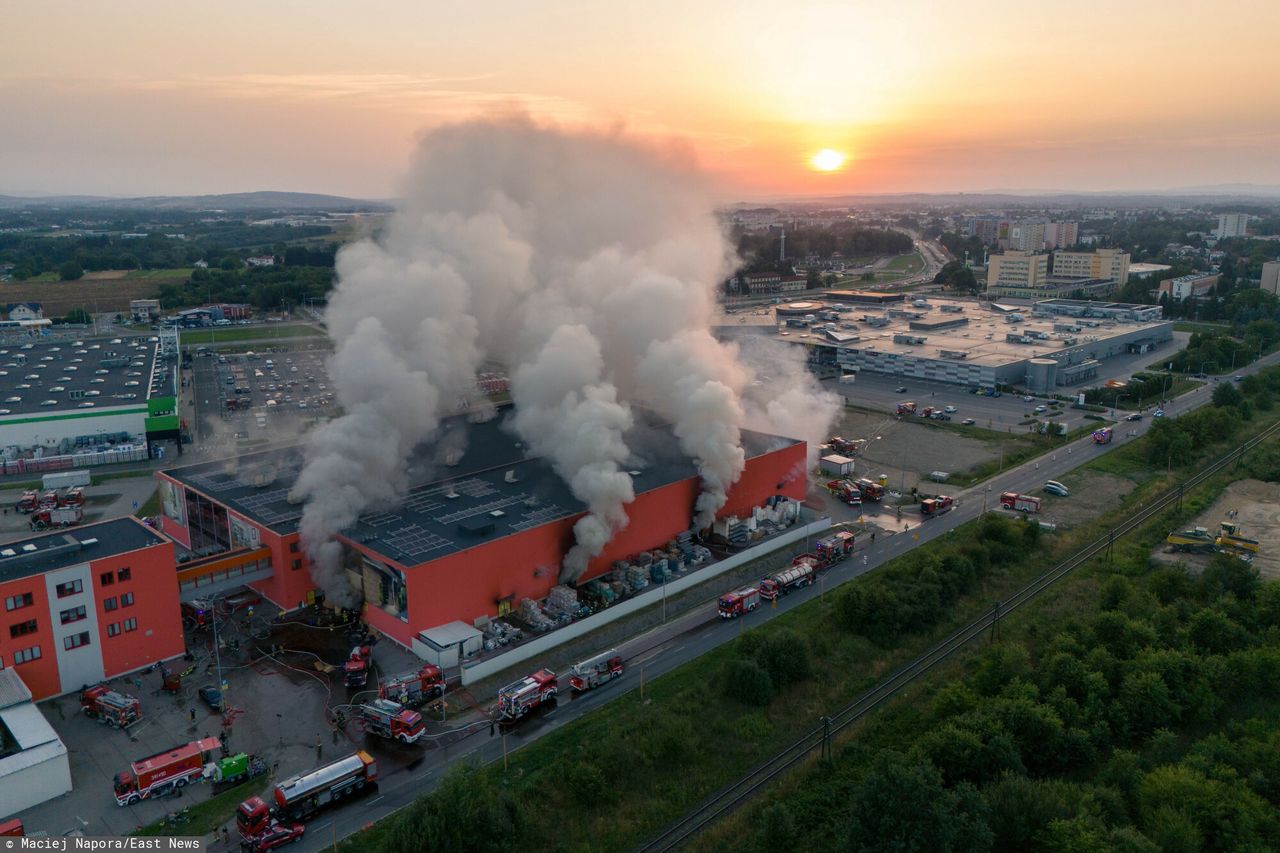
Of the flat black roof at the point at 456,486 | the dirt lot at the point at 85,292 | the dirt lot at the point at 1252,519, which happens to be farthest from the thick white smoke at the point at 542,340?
the dirt lot at the point at 85,292

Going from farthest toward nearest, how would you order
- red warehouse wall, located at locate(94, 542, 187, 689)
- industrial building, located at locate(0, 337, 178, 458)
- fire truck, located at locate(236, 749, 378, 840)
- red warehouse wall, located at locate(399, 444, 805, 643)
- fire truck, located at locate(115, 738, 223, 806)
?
industrial building, located at locate(0, 337, 178, 458), red warehouse wall, located at locate(399, 444, 805, 643), red warehouse wall, located at locate(94, 542, 187, 689), fire truck, located at locate(115, 738, 223, 806), fire truck, located at locate(236, 749, 378, 840)

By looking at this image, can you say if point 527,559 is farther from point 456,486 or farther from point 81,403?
point 81,403

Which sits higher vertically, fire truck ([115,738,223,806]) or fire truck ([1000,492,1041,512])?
fire truck ([1000,492,1041,512])

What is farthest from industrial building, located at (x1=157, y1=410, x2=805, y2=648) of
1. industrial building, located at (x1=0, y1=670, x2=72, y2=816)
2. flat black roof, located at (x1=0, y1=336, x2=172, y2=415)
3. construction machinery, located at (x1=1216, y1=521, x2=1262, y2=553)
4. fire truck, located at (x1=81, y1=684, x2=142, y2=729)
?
flat black roof, located at (x1=0, y1=336, x2=172, y2=415)

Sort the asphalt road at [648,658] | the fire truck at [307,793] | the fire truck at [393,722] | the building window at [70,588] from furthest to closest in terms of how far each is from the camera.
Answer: the building window at [70,588]
the fire truck at [393,722]
the asphalt road at [648,658]
the fire truck at [307,793]

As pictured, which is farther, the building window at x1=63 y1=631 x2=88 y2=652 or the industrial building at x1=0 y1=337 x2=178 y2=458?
the industrial building at x1=0 y1=337 x2=178 y2=458

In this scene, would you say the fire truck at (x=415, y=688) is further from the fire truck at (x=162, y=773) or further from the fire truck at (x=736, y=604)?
the fire truck at (x=736, y=604)

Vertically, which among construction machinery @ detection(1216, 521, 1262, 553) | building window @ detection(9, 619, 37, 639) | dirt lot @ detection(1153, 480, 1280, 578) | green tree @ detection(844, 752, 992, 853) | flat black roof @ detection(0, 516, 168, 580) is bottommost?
dirt lot @ detection(1153, 480, 1280, 578)

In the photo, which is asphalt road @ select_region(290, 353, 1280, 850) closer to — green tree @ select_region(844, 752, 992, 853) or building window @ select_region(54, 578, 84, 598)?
green tree @ select_region(844, 752, 992, 853)
